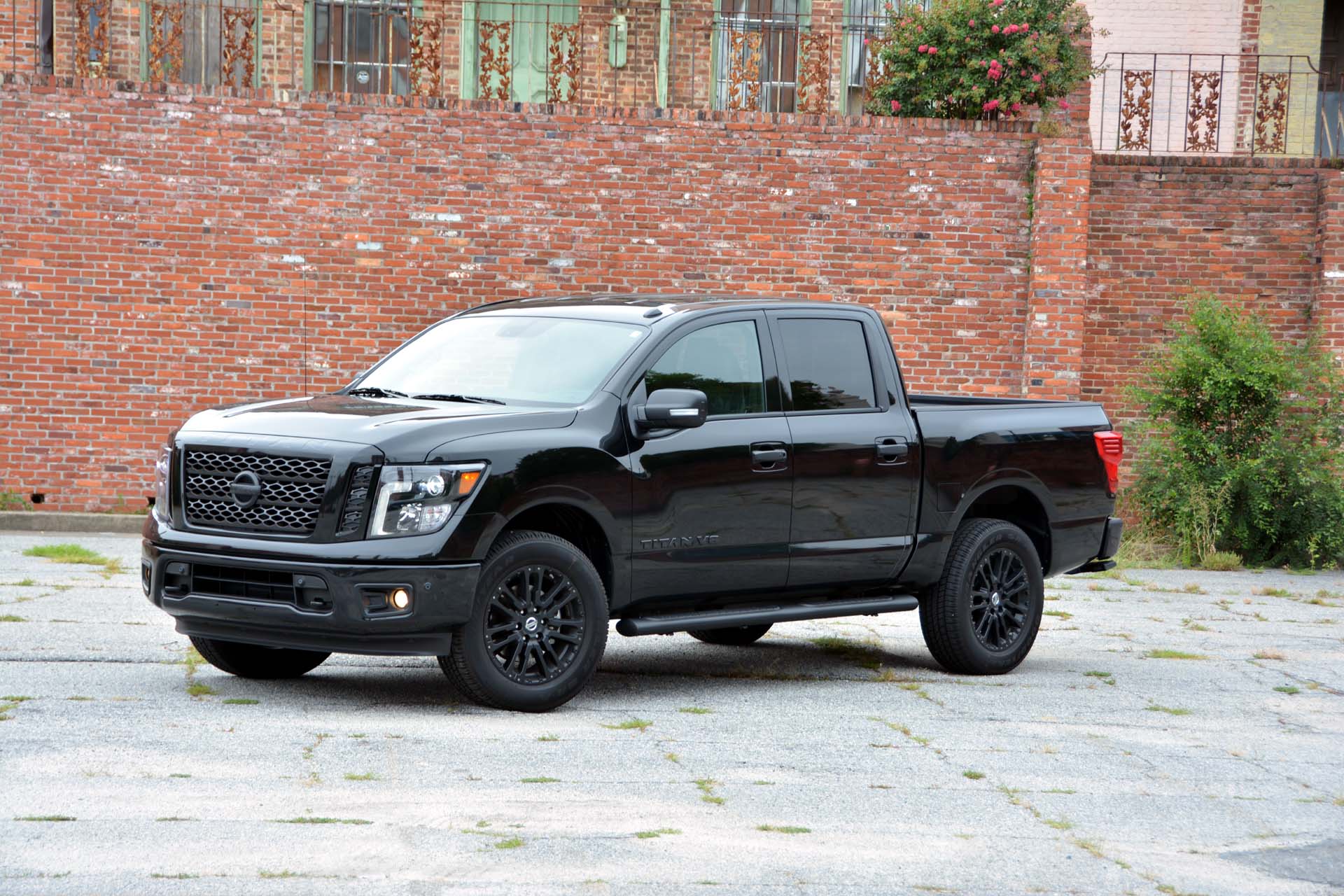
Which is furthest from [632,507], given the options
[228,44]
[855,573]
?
[228,44]

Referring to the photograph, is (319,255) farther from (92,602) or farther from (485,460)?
(485,460)

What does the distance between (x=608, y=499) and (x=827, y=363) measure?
1756 mm

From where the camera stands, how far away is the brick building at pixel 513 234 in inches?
606

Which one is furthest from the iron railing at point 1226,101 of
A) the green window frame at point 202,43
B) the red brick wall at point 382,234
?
the green window frame at point 202,43

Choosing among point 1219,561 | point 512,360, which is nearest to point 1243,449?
point 1219,561

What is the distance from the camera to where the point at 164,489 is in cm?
761

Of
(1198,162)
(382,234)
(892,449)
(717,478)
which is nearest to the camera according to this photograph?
(717,478)

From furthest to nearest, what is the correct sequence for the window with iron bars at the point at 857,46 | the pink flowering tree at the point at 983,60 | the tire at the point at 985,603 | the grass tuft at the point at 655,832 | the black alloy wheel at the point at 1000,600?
1. the window with iron bars at the point at 857,46
2. the pink flowering tree at the point at 983,60
3. the black alloy wheel at the point at 1000,600
4. the tire at the point at 985,603
5. the grass tuft at the point at 655,832

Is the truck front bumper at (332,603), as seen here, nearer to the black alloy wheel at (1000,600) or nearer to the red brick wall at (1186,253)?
the black alloy wheel at (1000,600)

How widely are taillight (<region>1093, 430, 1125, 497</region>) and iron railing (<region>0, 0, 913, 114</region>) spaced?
9833mm

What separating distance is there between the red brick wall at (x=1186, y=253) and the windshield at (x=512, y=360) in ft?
30.3

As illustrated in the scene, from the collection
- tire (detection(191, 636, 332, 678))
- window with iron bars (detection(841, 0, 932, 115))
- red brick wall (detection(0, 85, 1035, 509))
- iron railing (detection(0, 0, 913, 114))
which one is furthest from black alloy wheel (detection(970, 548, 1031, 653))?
window with iron bars (detection(841, 0, 932, 115))

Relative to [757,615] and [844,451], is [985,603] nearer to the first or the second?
[844,451]

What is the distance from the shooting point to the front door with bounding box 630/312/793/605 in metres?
7.68
